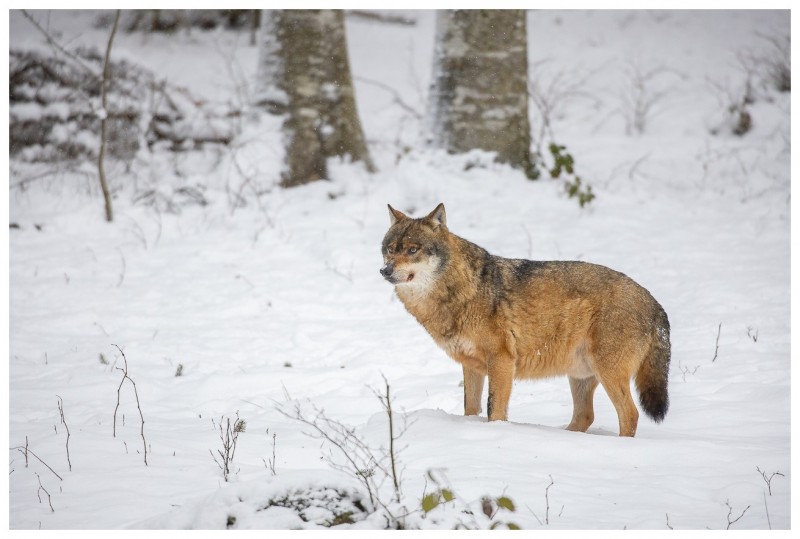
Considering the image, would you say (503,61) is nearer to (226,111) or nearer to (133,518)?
(226,111)

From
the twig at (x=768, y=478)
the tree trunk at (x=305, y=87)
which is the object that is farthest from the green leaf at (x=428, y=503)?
the tree trunk at (x=305, y=87)

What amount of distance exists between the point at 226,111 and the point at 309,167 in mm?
2846

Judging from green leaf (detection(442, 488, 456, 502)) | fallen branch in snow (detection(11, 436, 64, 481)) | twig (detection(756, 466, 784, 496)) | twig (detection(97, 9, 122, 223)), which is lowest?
fallen branch in snow (detection(11, 436, 64, 481))

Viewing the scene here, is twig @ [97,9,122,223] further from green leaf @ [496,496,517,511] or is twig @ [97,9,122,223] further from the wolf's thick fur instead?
green leaf @ [496,496,517,511]

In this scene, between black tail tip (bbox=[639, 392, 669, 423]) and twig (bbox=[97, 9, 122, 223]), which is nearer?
black tail tip (bbox=[639, 392, 669, 423])

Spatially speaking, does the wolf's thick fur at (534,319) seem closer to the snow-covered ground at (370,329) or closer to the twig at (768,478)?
the snow-covered ground at (370,329)

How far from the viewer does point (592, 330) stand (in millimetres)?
5203

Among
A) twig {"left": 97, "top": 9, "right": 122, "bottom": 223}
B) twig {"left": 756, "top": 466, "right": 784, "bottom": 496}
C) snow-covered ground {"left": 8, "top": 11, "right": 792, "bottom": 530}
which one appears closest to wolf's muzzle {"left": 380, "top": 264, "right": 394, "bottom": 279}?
snow-covered ground {"left": 8, "top": 11, "right": 792, "bottom": 530}

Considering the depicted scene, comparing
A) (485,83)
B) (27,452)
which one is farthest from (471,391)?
(485,83)

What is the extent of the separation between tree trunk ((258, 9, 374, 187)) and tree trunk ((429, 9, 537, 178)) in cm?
168

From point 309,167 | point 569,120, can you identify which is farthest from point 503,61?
point 569,120

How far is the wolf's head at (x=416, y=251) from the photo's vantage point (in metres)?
5.24

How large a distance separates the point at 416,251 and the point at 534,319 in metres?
0.99

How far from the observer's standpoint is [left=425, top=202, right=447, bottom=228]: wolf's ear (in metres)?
5.43
